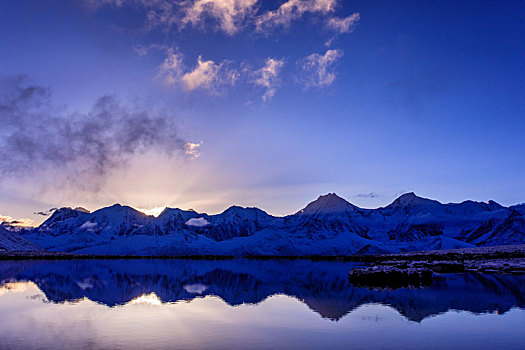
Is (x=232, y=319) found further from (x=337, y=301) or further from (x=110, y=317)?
(x=337, y=301)

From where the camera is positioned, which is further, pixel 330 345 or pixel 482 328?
pixel 482 328

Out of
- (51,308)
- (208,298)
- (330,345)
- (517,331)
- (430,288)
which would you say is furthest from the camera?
(430,288)

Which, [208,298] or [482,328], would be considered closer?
[482,328]

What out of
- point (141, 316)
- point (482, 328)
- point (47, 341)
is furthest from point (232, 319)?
point (482, 328)

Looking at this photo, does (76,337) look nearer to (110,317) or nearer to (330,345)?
(110,317)

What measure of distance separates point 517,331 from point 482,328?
1459 mm

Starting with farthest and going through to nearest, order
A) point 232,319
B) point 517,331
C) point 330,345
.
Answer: point 232,319, point 517,331, point 330,345

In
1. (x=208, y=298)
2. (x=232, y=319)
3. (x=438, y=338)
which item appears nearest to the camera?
(x=438, y=338)

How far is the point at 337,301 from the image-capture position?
30.8 meters

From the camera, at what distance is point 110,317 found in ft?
80.0

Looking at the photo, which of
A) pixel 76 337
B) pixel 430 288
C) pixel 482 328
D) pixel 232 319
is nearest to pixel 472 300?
pixel 430 288

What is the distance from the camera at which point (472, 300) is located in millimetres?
30422

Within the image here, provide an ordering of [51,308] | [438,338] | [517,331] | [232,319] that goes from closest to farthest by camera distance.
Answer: [438,338] → [517,331] → [232,319] → [51,308]

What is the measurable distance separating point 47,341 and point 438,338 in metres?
16.7
